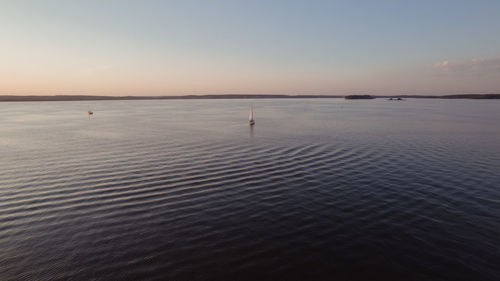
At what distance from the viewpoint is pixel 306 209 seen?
13266 mm

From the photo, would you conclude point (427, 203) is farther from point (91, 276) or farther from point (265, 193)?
point (91, 276)

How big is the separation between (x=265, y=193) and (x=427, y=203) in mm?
9014

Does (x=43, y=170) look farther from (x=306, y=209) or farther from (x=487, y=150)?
(x=487, y=150)

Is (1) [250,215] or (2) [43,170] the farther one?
(2) [43,170]

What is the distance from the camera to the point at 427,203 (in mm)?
13977

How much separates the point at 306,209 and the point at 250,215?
118 inches

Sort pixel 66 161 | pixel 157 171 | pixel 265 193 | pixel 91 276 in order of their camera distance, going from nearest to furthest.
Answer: pixel 91 276 < pixel 265 193 < pixel 157 171 < pixel 66 161

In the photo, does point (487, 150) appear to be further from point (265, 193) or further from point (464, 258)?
point (265, 193)

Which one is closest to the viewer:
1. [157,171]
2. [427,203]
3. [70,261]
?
[70,261]

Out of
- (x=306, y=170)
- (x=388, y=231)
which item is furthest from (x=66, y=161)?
(x=388, y=231)

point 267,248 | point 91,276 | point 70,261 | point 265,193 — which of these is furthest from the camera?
point 265,193

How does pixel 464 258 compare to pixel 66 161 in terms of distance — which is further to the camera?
pixel 66 161

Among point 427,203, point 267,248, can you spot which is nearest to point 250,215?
point 267,248

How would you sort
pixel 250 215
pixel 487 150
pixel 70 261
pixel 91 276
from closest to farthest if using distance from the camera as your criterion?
pixel 91 276, pixel 70 261, pixel 250 215, pixel 487 150
